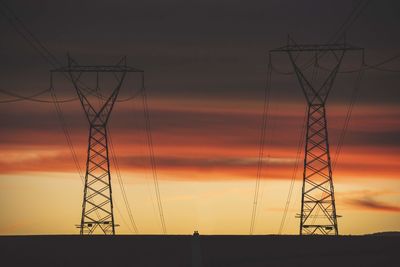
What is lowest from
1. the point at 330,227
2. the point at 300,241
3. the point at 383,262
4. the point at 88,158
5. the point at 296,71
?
the point at 383,262

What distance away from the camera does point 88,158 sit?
6900cm

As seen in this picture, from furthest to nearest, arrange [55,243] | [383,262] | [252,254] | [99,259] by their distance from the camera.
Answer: [55,243], [252,254], [99,259], [383,262]

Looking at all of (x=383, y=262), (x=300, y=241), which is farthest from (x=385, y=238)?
(x=383, y=262)

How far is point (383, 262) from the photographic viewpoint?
43.6 metres

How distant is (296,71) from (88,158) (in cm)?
1569

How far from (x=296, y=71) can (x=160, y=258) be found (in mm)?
24810

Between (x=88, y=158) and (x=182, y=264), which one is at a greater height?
(x=88, y=158)

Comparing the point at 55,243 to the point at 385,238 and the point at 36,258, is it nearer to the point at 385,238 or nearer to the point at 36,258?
the point at 36,258

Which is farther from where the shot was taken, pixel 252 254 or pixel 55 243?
pixel 55 243

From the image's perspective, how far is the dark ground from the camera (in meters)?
45.4

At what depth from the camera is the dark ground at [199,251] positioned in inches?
1789

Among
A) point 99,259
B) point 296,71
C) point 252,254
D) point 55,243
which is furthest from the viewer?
point 296,71

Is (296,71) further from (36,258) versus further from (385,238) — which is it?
(36,258)

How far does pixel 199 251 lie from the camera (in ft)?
169
